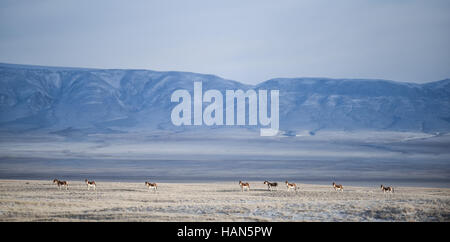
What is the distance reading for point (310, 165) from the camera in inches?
2320

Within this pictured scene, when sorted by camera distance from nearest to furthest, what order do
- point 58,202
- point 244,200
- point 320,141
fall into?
point 58,202 → point 244,200 → point 320,141

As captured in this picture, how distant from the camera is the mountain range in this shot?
389ft

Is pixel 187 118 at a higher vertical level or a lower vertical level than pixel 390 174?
higher

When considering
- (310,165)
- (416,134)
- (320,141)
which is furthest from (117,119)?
(310,165)
